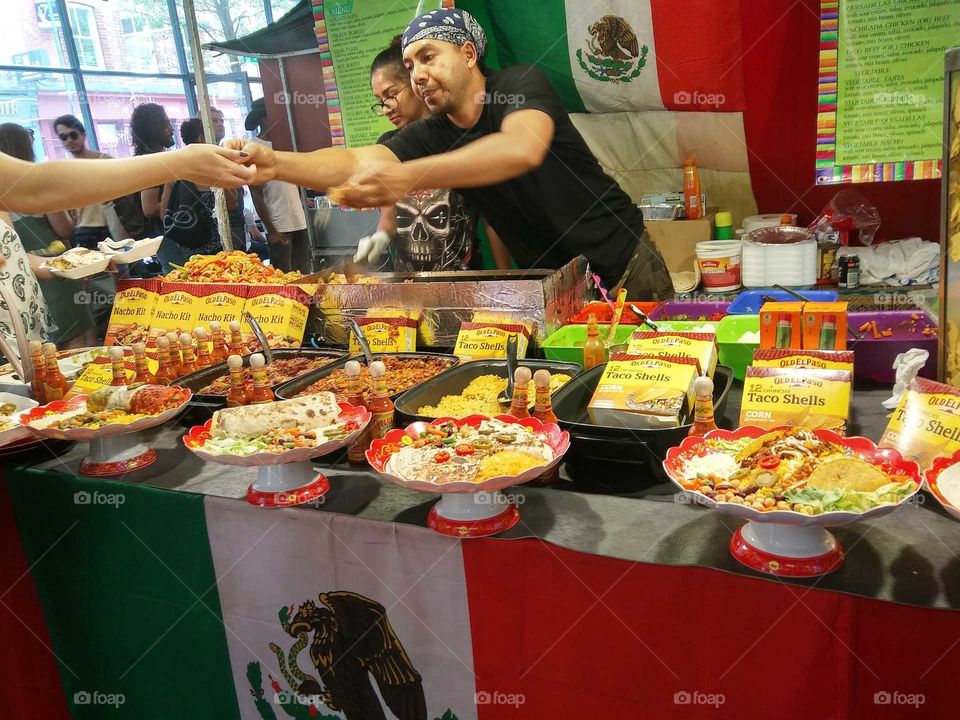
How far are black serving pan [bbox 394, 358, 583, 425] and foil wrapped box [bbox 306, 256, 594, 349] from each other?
0.22 meters

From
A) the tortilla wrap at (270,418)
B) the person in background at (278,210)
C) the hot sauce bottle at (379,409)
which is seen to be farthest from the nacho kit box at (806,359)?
the person in background at (278,210)

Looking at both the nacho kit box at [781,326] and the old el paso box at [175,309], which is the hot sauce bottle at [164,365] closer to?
the old el paso box at [175,309]

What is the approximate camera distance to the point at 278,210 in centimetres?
351

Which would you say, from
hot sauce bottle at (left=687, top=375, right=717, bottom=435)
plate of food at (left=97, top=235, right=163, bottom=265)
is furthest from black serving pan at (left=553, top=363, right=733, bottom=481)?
plate of food at (left=97, top=235, right=163, bottom=265)

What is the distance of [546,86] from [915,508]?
226cm

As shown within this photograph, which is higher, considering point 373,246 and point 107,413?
point 373,246

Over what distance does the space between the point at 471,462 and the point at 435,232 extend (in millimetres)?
1967

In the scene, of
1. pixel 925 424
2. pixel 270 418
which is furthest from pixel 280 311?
pixel 925 424

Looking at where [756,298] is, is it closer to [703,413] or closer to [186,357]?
[703,413]

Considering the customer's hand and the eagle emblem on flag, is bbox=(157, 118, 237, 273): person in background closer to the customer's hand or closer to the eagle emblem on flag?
the customer's hand

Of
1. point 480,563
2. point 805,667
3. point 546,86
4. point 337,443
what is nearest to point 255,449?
point 337,443

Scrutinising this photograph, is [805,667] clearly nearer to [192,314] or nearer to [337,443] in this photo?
[337,443]

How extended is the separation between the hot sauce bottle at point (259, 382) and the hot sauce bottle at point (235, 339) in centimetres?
59

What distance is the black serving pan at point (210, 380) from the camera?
6.14ft
